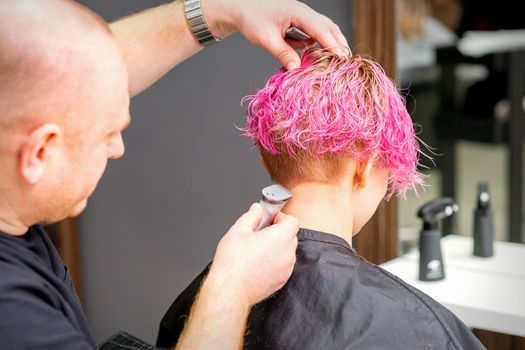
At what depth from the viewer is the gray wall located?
312cm

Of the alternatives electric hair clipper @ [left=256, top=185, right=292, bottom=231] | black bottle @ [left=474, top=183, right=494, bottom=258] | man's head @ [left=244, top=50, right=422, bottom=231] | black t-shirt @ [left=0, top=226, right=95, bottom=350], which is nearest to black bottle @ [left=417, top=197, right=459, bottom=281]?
black bottle @ [left=474, top=183, right=494, bottom=258]

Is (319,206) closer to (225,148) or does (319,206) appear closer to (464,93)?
(225,148)

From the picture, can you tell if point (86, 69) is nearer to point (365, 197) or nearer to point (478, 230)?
point (365, 197)

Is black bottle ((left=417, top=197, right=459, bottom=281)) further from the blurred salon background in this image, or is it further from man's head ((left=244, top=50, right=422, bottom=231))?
man's head ((left=244, top=50, right=422, bottom=231))

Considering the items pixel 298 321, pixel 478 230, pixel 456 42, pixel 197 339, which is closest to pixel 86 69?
pixel 197 339

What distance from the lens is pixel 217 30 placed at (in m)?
1.85

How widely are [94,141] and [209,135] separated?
82.0 inches

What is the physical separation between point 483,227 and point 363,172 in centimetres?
103

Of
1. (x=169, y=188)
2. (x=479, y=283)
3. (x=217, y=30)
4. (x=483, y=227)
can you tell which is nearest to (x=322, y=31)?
(x=217, y=30)

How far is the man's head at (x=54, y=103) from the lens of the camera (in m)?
1.03

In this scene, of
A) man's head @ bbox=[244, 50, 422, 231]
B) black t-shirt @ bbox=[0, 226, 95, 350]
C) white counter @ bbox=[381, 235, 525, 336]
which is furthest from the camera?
white counter @ bbox=[381, 235, 525, 336]

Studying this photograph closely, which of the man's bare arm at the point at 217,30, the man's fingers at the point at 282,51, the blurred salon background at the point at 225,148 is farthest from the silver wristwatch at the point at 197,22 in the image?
the blurred salon background at the point at 225,148

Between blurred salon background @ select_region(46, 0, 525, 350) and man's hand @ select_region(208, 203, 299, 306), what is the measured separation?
4.74 feet

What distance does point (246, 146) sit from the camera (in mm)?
3119
